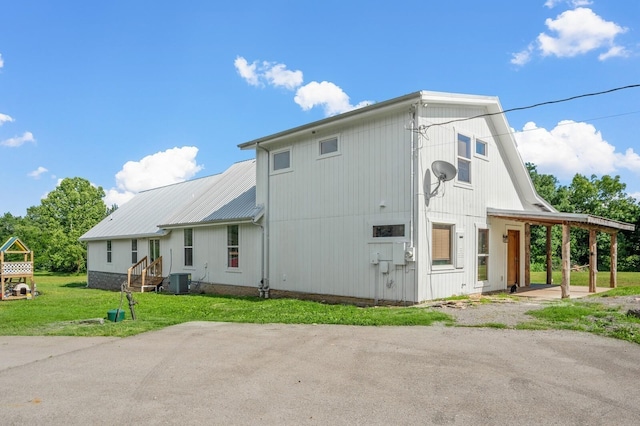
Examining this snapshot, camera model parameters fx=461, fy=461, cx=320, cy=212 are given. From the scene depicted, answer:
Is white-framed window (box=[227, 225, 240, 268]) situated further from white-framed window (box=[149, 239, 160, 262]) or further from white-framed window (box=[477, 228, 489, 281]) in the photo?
white-framed window (box=[477, 228, 489, 281])

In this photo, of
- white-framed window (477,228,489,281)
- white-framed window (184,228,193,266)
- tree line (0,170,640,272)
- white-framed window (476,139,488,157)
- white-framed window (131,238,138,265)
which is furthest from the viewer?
tree line (0,170,640,272)

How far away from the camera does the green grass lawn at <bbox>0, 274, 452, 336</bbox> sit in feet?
30.2

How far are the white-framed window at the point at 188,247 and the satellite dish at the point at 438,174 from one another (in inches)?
450

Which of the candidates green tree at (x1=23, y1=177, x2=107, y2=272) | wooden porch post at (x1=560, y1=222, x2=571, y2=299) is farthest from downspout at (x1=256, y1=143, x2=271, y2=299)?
green tree at (x1=23, y1=177, x2=107, y2=272)

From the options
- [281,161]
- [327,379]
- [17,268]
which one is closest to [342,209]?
[281,161]

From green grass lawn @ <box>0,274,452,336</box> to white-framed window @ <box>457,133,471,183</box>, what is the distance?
487 centimetres

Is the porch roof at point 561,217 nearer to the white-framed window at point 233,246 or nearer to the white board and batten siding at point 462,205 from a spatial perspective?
the white board and batten siding at point 462,205

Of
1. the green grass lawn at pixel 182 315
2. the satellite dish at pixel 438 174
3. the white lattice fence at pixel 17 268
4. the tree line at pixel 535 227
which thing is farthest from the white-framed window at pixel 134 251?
the tree line at pixel 535 227

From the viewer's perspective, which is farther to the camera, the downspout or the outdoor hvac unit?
the outdoor hvac unit

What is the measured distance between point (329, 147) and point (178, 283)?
9.01 meters

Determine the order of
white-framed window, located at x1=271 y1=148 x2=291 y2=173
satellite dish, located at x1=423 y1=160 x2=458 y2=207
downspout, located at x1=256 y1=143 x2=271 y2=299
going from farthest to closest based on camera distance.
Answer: downspout, located at x1=256 y1=143 x2=271 y2=299, white-framed window, located at x1=271 y1=148 x2=291 y2=173, satellite dish, located at x1=423 y1=160 x2=458 y2=207

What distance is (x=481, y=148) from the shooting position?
14.8 metres

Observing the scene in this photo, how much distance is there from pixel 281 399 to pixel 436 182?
8.90 metres

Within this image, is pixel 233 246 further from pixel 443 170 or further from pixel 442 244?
pixel 443 170
